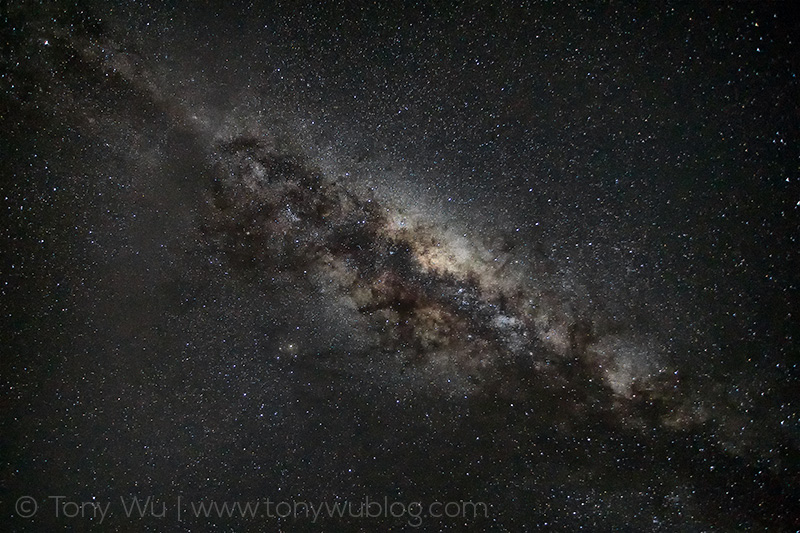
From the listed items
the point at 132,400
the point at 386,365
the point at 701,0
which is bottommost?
the point at 132,400

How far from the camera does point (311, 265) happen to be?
2.26 metres

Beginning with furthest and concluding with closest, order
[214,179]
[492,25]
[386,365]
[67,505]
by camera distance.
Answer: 1. [67,505]
2. [386,365]
3. [214,179]
4. [492,25]

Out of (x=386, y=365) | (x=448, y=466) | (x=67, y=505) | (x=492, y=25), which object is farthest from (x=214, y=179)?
(x=67, y=505)

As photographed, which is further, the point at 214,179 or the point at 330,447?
the point at 330,447

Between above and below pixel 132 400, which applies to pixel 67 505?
below

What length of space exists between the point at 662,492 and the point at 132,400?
3243mm

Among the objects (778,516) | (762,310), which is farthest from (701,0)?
(778,516)

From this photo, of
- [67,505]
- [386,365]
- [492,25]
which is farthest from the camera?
[67,505]

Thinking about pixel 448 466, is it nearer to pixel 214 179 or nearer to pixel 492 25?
Result: pixel 214 179

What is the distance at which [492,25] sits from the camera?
6.67 ft

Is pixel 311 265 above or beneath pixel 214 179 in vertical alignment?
beneath

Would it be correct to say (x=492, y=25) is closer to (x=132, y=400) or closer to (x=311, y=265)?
(x=311, y=265)

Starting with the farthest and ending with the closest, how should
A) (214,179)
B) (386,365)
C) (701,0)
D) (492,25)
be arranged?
(386,365) < (214,179) < (492,25) < (701,0)

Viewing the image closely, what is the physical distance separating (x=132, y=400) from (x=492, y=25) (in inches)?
121
